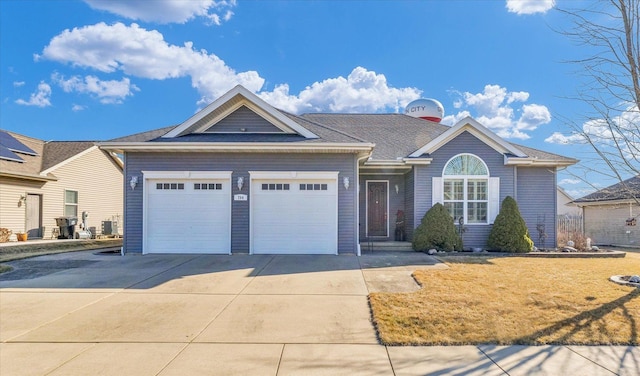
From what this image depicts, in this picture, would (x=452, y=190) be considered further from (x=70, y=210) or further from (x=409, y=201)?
(x=70, y=210)

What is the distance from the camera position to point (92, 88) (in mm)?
18953

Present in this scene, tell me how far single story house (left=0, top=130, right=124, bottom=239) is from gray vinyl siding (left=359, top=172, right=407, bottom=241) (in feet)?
37.1

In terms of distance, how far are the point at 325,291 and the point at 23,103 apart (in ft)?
67.6

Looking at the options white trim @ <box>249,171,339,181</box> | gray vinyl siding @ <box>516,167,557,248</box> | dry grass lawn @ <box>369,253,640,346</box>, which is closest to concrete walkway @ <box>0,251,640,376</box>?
dry grass lawn @ <box>369,253,640,346</box>

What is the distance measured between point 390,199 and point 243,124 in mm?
6238

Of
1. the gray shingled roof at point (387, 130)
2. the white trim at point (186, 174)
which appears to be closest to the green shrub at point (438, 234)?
the gray shingled roof at point (387, 130)

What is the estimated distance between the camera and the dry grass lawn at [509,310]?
4.64m

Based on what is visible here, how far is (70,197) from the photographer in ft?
65.3

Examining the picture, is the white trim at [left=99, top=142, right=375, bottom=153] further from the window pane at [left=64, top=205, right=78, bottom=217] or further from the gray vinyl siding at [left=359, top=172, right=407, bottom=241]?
the window pane at [left=64, top=205, right=78, bottom=217]

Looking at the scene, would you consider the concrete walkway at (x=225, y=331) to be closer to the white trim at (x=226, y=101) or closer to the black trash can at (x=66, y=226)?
Result: the white trim at (x=226, y=101)

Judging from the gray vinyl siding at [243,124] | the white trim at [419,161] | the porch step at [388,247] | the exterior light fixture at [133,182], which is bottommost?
the porch step at [388,247]

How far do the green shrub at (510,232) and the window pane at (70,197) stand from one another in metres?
20.6

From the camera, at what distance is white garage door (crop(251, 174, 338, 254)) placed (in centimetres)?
1129

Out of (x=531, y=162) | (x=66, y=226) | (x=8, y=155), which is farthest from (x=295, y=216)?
(x=8, y=155)
